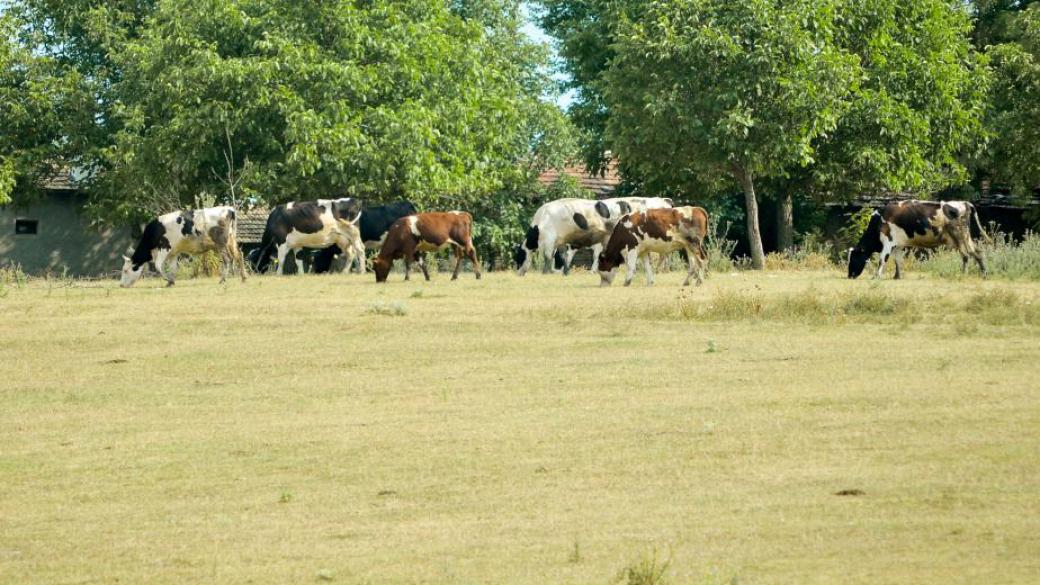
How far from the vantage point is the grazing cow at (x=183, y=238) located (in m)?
32.5

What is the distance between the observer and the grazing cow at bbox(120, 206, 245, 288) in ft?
107

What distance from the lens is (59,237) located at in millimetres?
59844

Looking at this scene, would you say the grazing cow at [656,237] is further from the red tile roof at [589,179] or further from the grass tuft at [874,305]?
the red tile roof at [589,179]

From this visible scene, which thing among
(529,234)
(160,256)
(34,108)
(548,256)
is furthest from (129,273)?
(34,108)

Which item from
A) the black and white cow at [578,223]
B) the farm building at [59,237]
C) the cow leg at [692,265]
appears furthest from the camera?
the farm building at [59,237]

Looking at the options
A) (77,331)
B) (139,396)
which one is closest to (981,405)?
(139,396)

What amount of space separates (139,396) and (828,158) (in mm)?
33511

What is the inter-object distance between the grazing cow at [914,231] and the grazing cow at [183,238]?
11321 millimetres

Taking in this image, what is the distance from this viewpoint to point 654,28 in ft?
146

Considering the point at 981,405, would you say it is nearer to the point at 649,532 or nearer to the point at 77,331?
the point at 649,532

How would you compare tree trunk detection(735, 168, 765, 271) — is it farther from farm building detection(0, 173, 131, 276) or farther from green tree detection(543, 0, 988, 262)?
farm building detection(0, 173, 131, 276)

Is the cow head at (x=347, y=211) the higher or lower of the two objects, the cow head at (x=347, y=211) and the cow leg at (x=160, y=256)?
the higher

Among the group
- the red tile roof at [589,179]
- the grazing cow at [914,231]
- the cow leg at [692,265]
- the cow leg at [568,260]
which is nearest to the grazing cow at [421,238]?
the cow leg at [568,260]

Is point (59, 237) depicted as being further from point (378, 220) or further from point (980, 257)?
point (980, 257)
